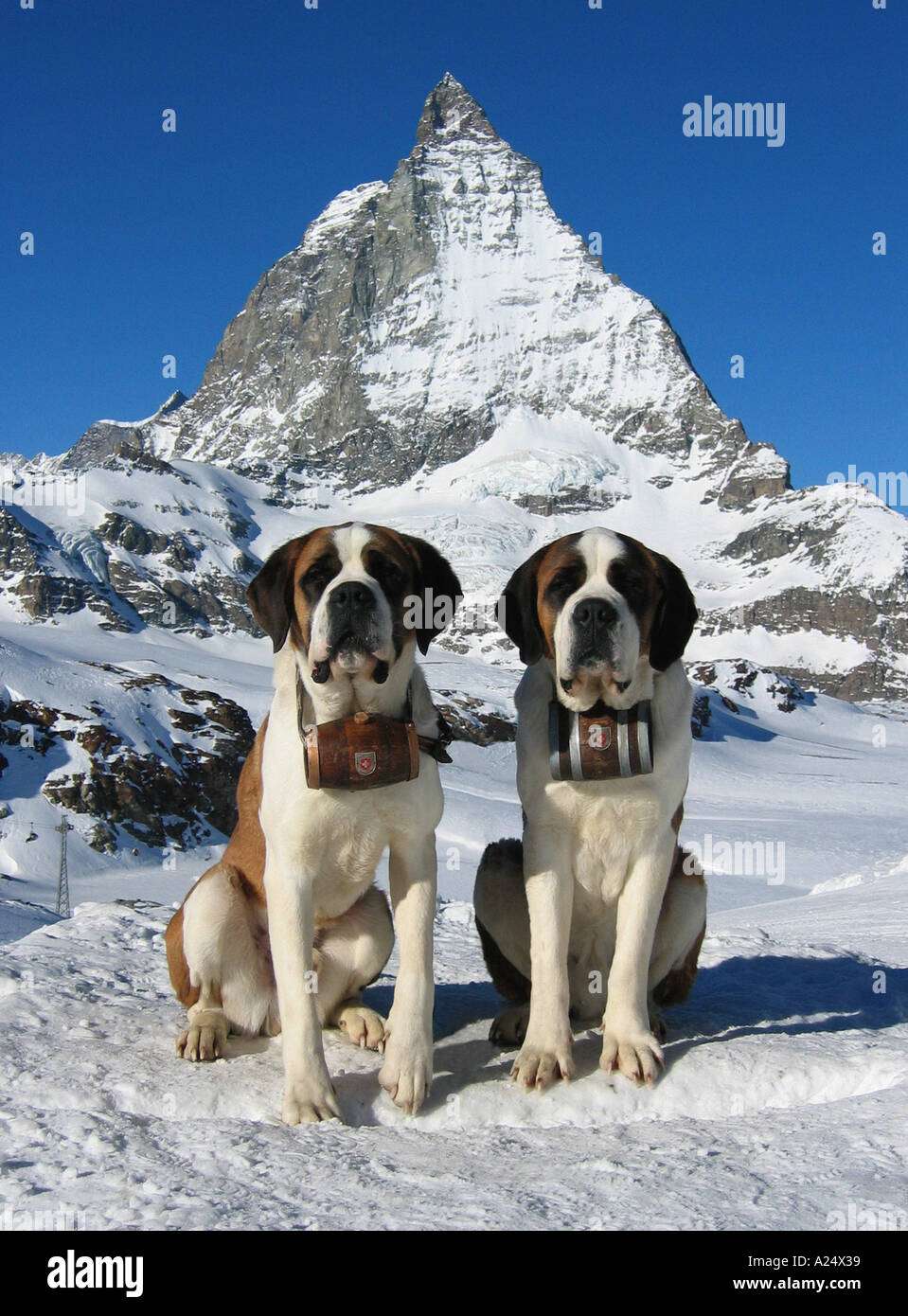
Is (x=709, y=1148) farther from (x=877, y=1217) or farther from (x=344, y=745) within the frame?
(x=344, y=745)

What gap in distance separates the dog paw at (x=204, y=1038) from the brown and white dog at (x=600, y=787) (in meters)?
1.35

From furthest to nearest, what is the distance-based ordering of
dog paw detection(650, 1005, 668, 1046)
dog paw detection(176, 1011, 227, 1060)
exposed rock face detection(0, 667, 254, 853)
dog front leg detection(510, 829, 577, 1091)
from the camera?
exposed rock face detection(0, 667, 254, 853) → dog paw detection(650, 1005, 668, 1046) → dog paw detection(176, 1011, 227, 1060) → dog front leg detection(510, 829, 577, 1091)

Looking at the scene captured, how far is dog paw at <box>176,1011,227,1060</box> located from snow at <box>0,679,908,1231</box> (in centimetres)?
7

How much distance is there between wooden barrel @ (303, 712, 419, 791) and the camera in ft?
13.0

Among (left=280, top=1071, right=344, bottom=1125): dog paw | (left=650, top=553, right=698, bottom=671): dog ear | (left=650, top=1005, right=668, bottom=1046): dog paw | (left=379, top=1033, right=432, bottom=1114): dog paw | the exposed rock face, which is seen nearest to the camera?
(left=280, top=1071, right=344, bottom=1125): dog paw

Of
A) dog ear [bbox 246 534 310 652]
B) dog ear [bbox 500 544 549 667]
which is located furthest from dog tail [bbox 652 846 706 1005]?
dog ear [bbox 246 534 310 652]

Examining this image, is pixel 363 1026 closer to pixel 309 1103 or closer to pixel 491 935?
pixel 491 935

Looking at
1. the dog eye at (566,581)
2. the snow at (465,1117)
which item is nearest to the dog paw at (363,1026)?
the snow at (465,1117)

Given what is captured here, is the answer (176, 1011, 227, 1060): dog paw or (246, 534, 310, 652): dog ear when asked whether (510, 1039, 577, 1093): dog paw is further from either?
(246, 534, 310, 652): dog ear

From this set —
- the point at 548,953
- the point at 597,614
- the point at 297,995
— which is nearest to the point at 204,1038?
the point at 297,995

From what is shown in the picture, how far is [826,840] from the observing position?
34.9 m

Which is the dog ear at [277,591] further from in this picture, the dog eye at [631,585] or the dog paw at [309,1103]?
the dog paw at [309,1103]

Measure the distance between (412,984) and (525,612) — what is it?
5.17ft
